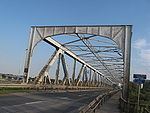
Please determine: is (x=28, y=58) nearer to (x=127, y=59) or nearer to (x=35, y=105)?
(x=35, y=105)

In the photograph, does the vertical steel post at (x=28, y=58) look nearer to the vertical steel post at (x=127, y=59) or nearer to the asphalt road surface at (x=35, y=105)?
the asphalt road surface at (x=35, y=105)

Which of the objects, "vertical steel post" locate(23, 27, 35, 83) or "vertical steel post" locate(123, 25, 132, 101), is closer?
"vertical steel post" locate(123, 25, 132, 101)

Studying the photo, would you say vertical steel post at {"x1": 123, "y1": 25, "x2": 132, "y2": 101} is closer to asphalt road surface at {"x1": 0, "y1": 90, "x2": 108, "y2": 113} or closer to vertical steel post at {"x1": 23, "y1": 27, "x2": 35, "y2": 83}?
asphalt road surface at {"x1": 0, "y1": 90, "x2": 108, "y2": 113}

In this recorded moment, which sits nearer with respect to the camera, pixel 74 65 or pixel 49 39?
pixel 49 39

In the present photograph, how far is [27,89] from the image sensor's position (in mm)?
22875

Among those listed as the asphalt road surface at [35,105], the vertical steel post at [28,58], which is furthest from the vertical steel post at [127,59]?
the vertical steel post at [28,58]

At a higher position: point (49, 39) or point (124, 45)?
point (49, 39)

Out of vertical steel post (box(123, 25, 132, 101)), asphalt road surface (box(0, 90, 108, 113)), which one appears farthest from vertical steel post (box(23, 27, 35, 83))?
vertical steel post (box(123, 25, 132, 101))

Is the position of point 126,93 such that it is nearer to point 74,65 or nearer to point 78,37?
point 78,37

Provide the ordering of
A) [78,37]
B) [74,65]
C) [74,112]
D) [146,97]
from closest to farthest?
[74,112], [146,97], [78,37], [74,65]

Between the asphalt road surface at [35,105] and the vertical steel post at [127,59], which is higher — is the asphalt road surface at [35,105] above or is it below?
below

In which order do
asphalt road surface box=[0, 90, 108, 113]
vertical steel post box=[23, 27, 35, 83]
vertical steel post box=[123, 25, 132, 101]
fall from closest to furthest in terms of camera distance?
asphalt road surface box=[0, 90, 108, 113], vertical steel post box=[123, 25, 132, 101], vertical steel post box=[23, 27, 35, 83]

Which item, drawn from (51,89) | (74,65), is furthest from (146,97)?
(74,65)

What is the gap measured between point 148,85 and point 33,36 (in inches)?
709
